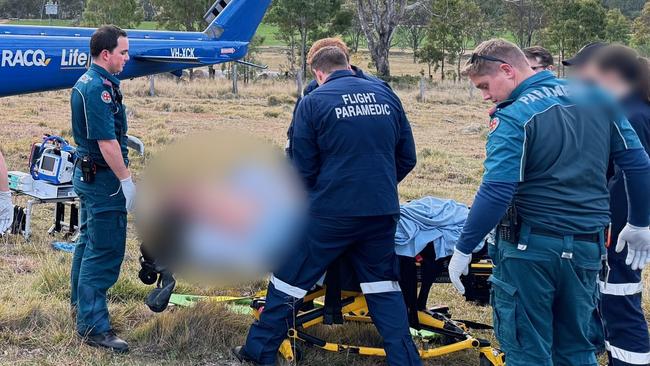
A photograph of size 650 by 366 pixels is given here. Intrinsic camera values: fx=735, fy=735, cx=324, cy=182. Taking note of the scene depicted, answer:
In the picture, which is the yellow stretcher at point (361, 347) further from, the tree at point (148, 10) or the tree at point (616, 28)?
the tree at point (616, 28)

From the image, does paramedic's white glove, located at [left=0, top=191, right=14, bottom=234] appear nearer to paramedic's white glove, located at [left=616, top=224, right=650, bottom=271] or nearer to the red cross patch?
the red cross patch

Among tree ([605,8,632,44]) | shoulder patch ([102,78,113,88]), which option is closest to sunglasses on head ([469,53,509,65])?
shoulder patch ([102,78,113,88])

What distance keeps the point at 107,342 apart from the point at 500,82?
274 cm

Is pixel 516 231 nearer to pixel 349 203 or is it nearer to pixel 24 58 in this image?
pixel 349 203

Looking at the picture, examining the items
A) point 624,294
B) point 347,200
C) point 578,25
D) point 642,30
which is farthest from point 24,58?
point 642,30

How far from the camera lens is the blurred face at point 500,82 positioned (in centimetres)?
341

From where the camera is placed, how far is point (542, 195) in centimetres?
334

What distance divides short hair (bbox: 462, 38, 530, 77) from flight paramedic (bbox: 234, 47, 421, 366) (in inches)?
29.6

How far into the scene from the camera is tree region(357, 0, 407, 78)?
40.2 m

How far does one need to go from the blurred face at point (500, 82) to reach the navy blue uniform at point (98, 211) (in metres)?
2.23

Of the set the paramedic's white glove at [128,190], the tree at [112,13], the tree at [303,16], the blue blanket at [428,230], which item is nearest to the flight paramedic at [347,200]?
the blue blanket at [428,230]

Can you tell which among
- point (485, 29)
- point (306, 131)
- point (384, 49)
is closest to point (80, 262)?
point (306, 131)

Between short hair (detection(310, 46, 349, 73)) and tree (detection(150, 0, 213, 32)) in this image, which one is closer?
short hair (detection(310, 46, 349, 73))

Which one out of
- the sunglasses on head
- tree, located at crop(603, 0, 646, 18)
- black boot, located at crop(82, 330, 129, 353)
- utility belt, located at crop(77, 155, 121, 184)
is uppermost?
tree, located at crop(603, 0, 646, 18)
